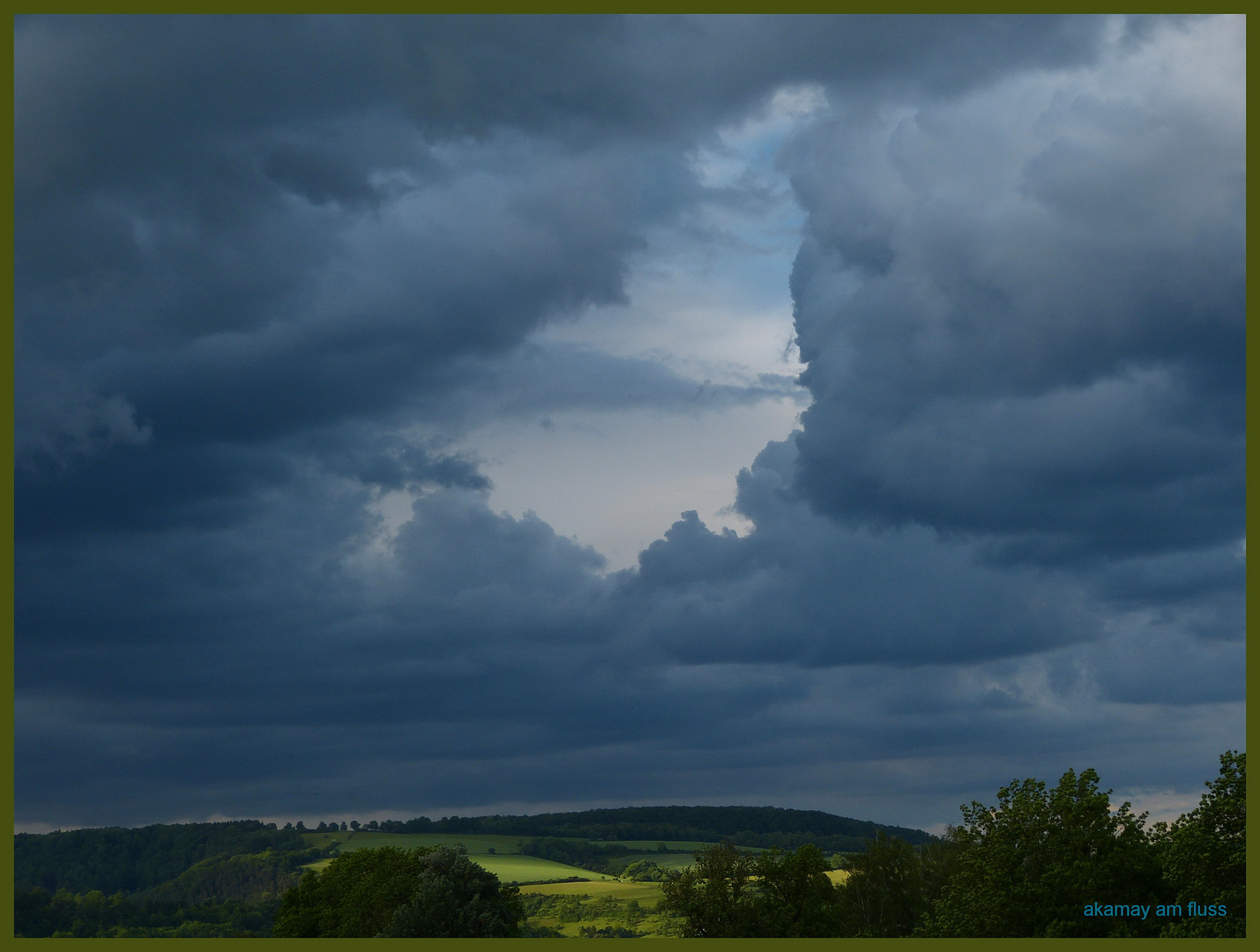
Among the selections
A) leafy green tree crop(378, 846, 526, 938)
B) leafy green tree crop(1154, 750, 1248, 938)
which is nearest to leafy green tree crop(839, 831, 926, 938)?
leafy green tree crop(378, 846, 526, 938)

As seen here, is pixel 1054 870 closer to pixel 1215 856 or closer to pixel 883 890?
pixel 1215 856

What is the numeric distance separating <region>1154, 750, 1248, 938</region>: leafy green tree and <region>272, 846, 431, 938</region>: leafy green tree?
9373cm

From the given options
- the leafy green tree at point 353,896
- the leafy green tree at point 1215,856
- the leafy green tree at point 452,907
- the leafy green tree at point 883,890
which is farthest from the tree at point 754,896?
the leafy green tree at point 1215,856

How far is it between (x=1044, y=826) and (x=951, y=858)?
48612 mm

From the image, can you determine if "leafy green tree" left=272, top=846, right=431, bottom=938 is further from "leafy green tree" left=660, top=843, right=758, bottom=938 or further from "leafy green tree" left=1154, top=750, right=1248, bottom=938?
"leafy green tree" left=1154, top=750, right=1248, bottom=938

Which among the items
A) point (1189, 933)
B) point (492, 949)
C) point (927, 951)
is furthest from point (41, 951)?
point (1189, 933)

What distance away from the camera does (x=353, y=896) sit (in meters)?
154

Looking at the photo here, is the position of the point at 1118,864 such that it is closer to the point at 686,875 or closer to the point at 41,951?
the point at 686,875

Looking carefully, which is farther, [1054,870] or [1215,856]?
[1054,870]

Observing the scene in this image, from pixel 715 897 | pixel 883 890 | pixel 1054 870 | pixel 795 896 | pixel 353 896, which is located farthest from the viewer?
pixel 353 896

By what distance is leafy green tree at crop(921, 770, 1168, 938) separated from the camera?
3430 inches

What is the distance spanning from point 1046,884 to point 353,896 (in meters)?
99.3

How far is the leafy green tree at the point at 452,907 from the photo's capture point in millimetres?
131000

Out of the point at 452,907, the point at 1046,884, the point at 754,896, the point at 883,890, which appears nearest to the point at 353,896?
the point at 452,907
